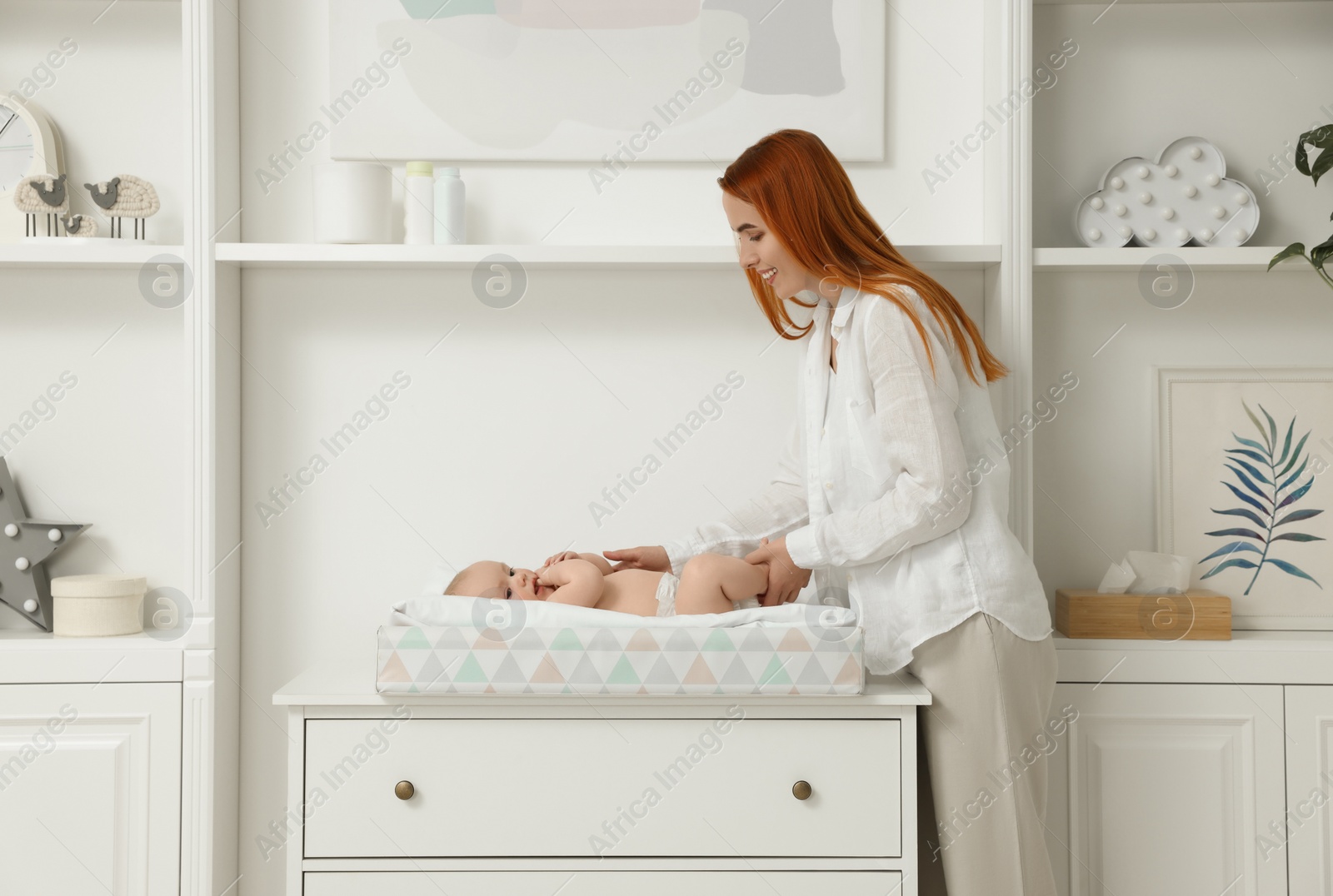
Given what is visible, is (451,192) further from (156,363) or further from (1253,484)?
(1253,484)

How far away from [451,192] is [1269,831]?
6.41 ft

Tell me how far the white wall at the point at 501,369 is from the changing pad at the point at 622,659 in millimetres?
597

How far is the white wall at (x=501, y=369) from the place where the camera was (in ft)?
6.75

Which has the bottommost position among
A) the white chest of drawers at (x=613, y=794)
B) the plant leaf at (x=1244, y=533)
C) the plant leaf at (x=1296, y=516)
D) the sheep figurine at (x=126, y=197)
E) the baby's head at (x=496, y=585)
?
the white chest of drawers at (x=613, y=794)

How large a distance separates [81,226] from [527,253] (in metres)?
0.88

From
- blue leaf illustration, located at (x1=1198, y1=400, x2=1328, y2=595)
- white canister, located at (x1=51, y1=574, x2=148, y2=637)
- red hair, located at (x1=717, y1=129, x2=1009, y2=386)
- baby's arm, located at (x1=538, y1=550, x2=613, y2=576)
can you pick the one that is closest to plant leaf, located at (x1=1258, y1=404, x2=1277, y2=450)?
blue leaf illustration, located at (x1=1198, y1=400, x2=1328, y2=595)

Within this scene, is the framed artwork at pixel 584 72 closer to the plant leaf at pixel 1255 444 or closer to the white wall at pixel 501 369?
the white wall at pixel 501 369

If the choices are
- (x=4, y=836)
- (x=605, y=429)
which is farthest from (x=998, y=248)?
(x=4, y=836)

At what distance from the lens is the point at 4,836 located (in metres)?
1.78

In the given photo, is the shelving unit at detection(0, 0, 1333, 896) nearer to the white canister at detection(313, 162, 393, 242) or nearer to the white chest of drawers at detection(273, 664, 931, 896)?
the white canister at detection(313, 162, 393, 242)

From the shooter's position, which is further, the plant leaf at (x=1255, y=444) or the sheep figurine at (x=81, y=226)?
the plant leaf at (x=1255, y=444)

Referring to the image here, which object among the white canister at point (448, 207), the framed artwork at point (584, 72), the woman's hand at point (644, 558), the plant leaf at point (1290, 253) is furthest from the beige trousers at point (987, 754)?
the white canister at point (448, 207)

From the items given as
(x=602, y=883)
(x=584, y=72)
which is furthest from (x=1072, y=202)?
(x=602, y=883)

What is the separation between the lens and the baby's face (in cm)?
173
